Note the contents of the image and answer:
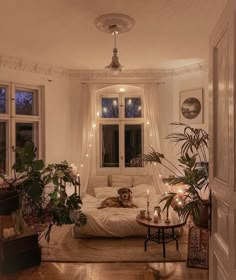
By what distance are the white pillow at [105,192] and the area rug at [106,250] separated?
1153 mm

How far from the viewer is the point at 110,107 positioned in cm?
650

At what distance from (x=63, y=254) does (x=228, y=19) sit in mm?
3539

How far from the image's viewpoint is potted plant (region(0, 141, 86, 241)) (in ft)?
10.3

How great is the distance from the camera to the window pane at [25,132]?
554cm

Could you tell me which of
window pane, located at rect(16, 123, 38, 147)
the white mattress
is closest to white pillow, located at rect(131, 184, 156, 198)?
the white mattress

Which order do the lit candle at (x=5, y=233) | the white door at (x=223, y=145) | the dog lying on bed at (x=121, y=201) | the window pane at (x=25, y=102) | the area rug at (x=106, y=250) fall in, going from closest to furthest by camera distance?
the white door at (x=223, y=145), the lit candle at (x=5, y=233), the area rug at (x=106, y=250), the dog lying on bed at (x=121, y=201), the window pane at (x=25, y=102)

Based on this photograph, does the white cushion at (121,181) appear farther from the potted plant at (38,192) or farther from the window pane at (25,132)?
the potted plant at (38,192)

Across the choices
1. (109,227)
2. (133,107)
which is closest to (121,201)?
(109,227)

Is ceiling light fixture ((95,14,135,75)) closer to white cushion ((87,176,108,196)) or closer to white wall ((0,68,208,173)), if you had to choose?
white wall ((0,68,208,173))

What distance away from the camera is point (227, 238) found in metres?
1.64

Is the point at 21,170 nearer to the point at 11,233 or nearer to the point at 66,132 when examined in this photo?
the point at 11,233

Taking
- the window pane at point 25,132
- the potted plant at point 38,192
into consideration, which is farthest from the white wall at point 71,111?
the potted plant at point 38,192

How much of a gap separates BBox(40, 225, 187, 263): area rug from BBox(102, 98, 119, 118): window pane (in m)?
2.86

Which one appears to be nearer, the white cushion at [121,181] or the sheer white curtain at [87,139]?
the white cushion at [121,181]
